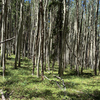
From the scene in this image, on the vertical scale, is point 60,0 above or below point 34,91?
Answer: above

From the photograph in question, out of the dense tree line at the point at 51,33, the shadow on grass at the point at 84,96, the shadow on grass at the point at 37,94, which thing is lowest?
the shadow on grass at the point at 84,96

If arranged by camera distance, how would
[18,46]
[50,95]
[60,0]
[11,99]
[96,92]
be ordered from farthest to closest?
[18,46] → [60,0] → [96,92] → [50,95] → [11,99]

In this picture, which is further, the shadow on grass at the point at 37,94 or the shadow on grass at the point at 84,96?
the shadow on grass at the point at 84,96

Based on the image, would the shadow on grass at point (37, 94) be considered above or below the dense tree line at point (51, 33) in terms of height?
below

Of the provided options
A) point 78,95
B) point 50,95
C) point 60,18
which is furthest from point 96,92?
point 60,18

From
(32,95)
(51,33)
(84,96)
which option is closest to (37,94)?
(32,95)

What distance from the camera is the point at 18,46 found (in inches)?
461

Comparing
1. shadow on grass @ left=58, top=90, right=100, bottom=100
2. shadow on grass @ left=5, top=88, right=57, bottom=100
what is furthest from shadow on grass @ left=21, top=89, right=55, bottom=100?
shadow on grass @ left=58, top=90, right=100, bottom=100

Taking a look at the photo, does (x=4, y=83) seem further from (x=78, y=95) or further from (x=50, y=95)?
(x=78, y=95)

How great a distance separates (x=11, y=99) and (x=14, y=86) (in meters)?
1.72

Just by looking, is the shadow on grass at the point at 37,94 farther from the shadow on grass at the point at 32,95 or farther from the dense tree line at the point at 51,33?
the dense tree line at the point at 51,33

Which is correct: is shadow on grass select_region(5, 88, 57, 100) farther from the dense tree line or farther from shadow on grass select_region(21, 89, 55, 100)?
the dense tree line

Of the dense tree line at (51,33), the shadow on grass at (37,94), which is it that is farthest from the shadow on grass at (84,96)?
the dense tree line at (51,33)

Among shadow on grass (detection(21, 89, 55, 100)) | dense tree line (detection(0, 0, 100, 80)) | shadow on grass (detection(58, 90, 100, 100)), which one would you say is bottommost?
shadow on grass (detection(58, 90, 100, 100))
